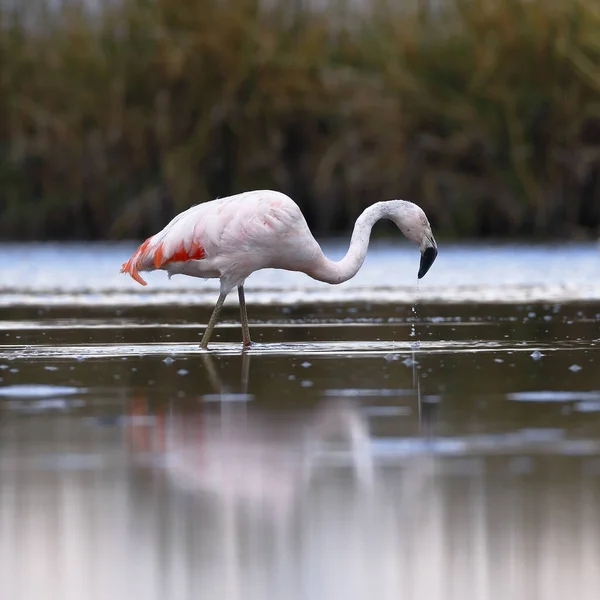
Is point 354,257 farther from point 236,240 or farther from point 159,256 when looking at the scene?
point 159,256

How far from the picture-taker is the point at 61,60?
23.8m

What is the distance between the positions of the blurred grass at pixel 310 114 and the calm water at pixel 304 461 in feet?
Answer: 35.8

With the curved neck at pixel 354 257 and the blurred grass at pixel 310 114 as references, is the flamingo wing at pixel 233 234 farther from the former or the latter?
the blurred grass at pixel 310 114

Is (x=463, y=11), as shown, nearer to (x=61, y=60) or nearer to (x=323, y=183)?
(x=323, y=183)

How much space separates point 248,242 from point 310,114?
43.4 feet

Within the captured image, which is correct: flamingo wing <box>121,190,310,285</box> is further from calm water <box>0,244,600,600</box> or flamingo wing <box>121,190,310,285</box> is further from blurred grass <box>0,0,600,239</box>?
blurred grass <box>0,0,600,239</box>

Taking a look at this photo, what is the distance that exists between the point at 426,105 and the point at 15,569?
1885cm

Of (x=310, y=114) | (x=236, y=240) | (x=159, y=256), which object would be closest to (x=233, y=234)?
(x=236, y=240)

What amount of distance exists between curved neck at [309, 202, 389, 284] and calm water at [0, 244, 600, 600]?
0.42 m

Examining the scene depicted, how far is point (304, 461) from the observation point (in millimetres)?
5961

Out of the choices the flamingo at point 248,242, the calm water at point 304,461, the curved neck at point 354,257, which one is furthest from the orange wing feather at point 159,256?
the curved neck at point 354,257

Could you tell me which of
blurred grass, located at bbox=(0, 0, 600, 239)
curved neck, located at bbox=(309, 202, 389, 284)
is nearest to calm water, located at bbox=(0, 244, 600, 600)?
curved neck, located at bbox=(309, 202, 389, 284)

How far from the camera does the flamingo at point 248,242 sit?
10.4 m

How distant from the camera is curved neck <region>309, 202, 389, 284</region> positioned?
430 inches
